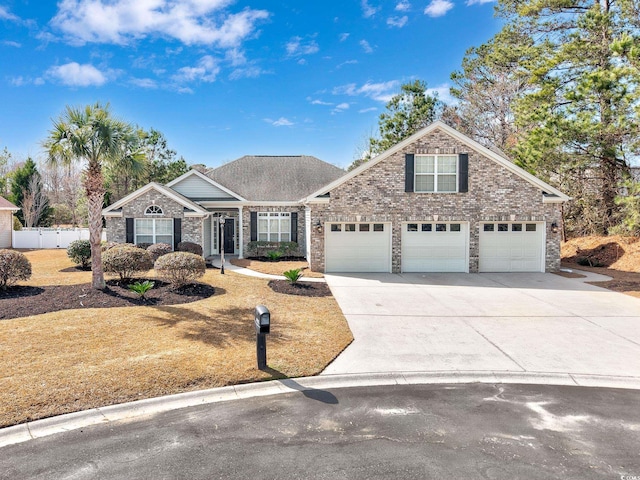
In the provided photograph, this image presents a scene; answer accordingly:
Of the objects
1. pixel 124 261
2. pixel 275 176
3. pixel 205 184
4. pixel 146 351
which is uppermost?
pixel 275 176

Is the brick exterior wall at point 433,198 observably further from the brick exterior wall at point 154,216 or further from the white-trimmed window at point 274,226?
the brick exterior wall at point 154,216

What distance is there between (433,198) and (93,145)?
1263 centimetres

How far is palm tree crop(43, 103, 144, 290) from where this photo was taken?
1151cm

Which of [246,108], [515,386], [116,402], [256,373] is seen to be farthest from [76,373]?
[246,108]

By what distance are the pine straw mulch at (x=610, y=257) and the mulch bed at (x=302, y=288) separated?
32.7 feet

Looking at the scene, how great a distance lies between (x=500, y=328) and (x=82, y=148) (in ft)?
40.6

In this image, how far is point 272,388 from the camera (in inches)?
232

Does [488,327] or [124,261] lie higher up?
[124,261]

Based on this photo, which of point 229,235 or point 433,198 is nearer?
point 433,198

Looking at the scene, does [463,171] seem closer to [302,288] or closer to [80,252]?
[302,288]

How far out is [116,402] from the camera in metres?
5.34

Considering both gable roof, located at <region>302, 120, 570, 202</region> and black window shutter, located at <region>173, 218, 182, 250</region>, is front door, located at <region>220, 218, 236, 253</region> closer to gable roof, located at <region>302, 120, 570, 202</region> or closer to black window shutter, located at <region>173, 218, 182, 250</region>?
black window shutter, located at <region>173, 218, 182, 250</region>

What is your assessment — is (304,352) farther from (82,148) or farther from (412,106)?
(412,106)

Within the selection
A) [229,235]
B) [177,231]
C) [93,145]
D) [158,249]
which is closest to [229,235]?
[229,235]
